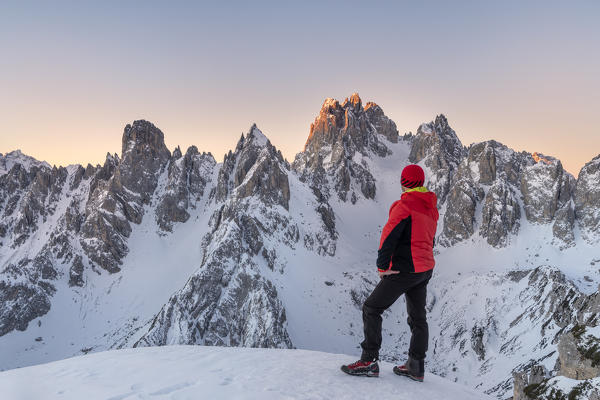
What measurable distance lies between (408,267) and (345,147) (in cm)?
13814

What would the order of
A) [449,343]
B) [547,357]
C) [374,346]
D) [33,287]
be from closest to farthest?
[374,346] → [547,357] → [449,343] → [33,287]

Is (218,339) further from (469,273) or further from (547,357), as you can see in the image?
(469,273)

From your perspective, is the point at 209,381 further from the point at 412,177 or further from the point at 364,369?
the point at 412,177

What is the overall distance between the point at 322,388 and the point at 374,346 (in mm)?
1475

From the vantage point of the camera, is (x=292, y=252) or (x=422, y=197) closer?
(x=422, y=197)

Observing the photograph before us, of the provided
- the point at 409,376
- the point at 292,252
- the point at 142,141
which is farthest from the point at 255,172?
the point at 409,376

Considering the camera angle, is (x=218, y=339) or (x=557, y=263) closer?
(x=218, y=339)

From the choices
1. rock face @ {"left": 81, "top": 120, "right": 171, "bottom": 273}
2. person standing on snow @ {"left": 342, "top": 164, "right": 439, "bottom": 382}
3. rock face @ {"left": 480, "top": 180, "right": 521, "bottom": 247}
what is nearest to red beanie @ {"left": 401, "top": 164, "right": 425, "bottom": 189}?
person standing on snow @ {"left": 342, "top": 164, "right": 439, "bottom": 382}

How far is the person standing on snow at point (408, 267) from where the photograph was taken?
621 cm

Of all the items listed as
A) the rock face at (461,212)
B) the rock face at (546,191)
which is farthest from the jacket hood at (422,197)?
the rock face at (546,191)

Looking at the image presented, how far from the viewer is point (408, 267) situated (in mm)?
6160

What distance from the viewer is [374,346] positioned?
21.6 ft

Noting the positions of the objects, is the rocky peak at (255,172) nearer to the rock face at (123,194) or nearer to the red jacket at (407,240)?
the rock face at (123,194)

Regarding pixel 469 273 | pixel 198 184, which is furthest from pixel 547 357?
pixel 198 184
